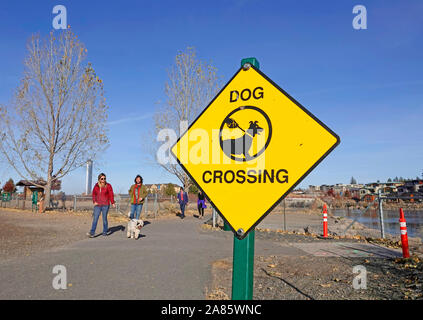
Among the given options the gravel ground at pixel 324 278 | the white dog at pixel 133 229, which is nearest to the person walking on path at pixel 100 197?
the white dog at pixel 133 229

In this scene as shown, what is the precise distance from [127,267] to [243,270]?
13.5ft

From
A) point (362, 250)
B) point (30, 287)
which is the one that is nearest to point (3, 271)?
point (30, 287)

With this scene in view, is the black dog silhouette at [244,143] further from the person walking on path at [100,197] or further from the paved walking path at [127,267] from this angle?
the person walking on path at [100,197]

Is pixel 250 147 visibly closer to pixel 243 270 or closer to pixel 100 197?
pixel 243 270

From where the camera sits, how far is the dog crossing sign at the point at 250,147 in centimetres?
172

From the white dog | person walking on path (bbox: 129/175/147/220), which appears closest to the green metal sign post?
the white dog

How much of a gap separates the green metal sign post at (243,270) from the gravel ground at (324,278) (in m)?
2.23

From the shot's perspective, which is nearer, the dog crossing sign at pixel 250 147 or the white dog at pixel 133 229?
the dog crossing sign at pixel 250 147

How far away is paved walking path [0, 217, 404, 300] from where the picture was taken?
3.96 metres

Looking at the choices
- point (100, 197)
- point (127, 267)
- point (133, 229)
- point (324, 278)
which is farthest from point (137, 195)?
point (324, 278)

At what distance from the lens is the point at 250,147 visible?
1822 mm
